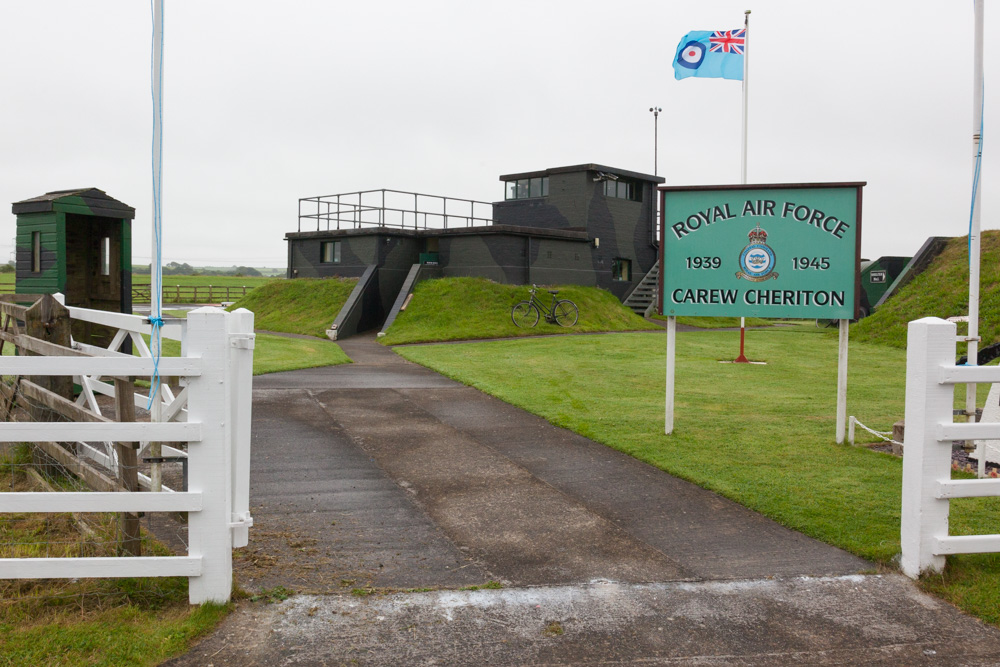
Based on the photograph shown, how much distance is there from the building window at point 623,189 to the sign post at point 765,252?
27013 mm

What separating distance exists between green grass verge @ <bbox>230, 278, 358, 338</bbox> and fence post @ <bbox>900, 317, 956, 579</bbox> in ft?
75.8

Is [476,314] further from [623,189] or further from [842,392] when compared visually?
[842,392]

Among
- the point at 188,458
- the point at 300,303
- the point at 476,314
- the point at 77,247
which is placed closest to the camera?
the point at 188,458

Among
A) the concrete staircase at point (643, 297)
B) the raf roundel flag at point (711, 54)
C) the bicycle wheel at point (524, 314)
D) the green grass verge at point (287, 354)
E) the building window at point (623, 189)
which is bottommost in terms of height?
the green grass verge at point (287, 354)

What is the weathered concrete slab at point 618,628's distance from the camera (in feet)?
12.8

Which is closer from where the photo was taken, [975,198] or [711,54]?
[975,198]

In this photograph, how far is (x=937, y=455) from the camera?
498 cm

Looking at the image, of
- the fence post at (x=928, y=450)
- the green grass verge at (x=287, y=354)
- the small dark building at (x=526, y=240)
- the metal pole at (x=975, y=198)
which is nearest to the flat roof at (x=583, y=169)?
the small dark building at (x=526, y=240)

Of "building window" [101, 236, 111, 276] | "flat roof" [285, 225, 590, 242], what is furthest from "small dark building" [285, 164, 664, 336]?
"building window" [101, 236, 111, 276]

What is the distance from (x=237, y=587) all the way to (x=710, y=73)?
19.7m

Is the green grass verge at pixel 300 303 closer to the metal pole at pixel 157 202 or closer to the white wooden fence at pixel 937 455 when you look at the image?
the metal pole at pixel 157 202

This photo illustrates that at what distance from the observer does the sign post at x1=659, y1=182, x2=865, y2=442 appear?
9.16m

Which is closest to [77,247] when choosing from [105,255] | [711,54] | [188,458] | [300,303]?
[105,255]

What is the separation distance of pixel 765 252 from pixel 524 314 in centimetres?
1834
